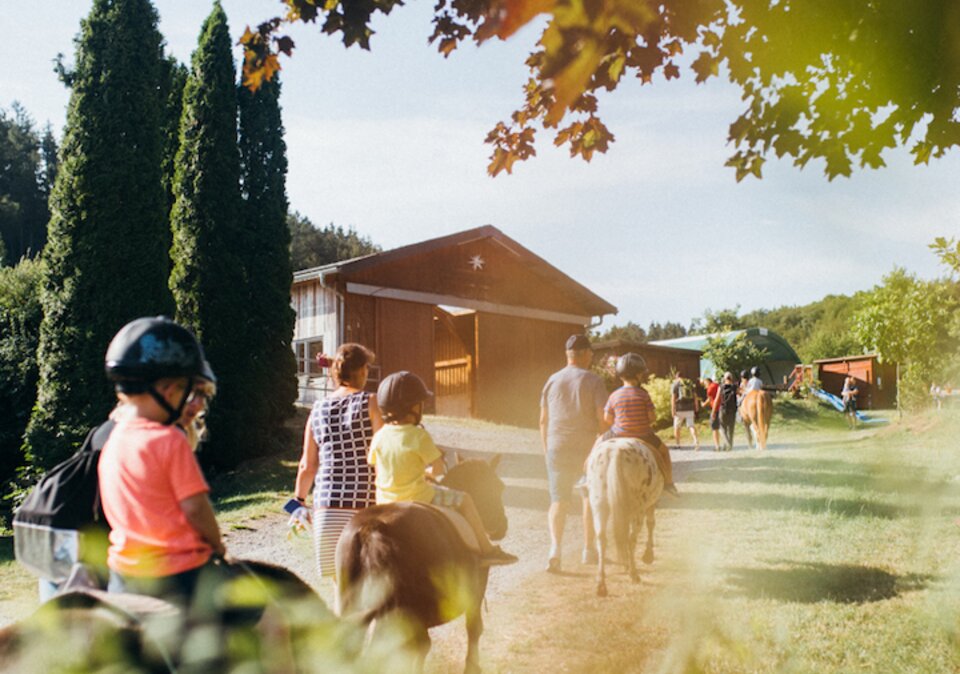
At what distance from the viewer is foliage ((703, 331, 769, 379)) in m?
32.2

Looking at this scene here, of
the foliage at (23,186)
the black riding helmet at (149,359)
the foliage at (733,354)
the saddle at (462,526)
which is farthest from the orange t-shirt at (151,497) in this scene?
the foliage at (23,186)

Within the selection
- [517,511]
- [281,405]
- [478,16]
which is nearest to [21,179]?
[281,405]

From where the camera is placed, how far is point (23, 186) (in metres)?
62.7

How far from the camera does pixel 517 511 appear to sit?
11.5 metres

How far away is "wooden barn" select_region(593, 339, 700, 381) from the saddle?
28029 millimetres

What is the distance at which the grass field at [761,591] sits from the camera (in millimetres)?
5242

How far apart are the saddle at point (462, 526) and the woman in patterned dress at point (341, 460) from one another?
480 millimetres

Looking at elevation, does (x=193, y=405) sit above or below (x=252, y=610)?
above

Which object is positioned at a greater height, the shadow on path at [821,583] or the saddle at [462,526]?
the saddle at [462,526]

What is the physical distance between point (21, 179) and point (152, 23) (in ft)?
181

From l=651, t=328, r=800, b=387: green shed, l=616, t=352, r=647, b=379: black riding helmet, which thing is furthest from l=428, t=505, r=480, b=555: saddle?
l=651, t=328, r=800, b=387: green shed

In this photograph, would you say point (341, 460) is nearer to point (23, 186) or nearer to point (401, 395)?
point (401, 395)

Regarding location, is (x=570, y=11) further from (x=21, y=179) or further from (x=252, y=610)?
(x=21, y=179)

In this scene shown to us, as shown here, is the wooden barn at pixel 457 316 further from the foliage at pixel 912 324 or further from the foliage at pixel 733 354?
the foliage at pixel 912 324
